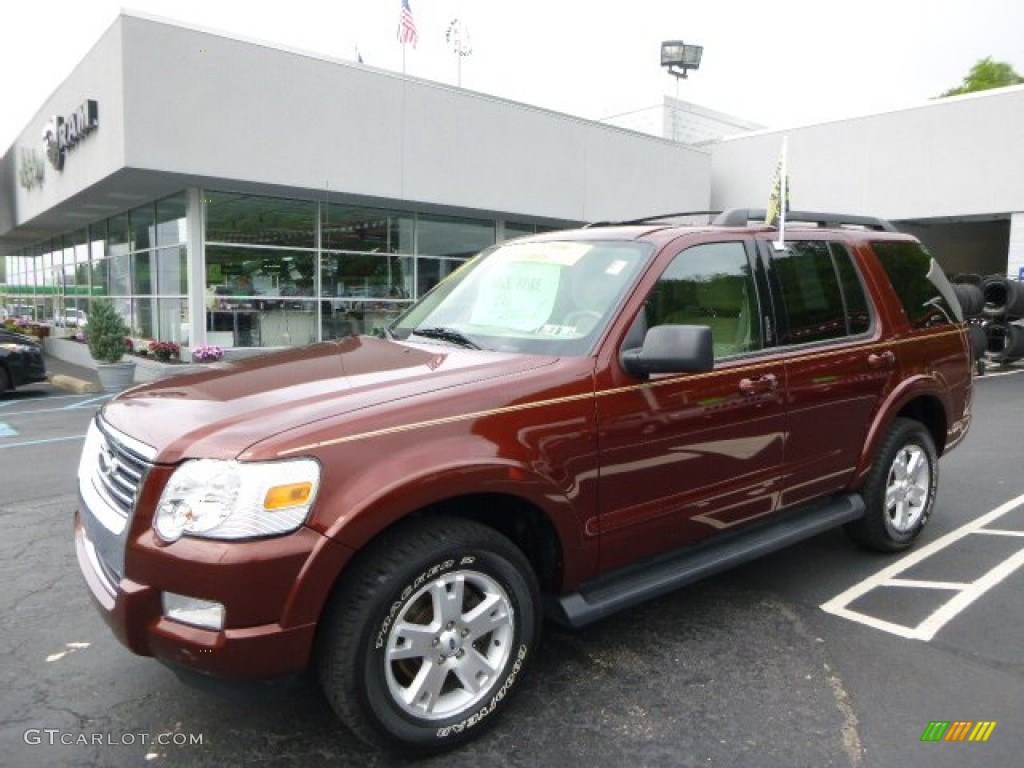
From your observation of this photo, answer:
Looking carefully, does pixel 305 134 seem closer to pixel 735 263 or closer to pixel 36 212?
pixel 36 212

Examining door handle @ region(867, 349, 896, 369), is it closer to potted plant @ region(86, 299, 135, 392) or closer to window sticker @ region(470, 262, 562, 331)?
window sticker @ region(470, 262, 562, 331)

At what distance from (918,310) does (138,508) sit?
14.4ft

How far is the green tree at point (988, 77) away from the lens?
43.2 metres

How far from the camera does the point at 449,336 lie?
3.55m

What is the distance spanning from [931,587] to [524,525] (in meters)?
2.59

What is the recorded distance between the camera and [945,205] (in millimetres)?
20375

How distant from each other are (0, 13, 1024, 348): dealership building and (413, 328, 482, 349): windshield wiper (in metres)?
10.7

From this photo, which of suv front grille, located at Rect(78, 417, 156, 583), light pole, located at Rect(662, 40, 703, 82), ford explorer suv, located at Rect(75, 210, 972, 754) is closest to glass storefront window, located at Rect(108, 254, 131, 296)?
ford explorer suv, located at Rect(75, 210, 972, 754)

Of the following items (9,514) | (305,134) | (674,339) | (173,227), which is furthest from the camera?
(173,227)

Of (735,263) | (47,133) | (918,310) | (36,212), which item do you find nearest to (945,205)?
(918,310)

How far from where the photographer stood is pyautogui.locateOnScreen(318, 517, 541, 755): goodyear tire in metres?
2.46

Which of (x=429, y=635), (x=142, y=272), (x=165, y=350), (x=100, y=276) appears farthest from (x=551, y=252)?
(x=100, y=276)

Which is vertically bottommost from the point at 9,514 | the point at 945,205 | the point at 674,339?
the point at 9,514

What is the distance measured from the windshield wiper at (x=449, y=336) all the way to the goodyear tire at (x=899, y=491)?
251 centimetres
